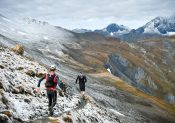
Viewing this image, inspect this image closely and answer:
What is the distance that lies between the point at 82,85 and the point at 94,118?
11.9m

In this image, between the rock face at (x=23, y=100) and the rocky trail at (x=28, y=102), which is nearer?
the rock face at (x=23, y=100)

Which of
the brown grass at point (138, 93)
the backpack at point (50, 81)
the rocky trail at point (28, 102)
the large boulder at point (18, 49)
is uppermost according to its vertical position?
the large boulder at point (18, 49)

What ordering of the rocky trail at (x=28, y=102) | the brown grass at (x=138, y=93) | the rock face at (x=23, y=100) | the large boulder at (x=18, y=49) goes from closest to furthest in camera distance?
the rock face at (x=23, y=100) < the rocky trail at (x=28, y=102) < the large boulder at (x=18, y=49) < the brown grass at (x=138, y=93)

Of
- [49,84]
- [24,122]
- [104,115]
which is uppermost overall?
[49,84]

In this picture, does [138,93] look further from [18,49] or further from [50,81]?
[50,81]

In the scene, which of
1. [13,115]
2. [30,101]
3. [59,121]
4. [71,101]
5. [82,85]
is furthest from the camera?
[82,85]

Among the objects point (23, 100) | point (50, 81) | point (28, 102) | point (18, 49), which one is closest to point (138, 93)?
point (18, 49)

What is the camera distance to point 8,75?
30969 mm

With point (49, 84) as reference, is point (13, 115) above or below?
below

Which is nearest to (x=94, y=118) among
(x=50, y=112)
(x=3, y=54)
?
(x=50, y=112)

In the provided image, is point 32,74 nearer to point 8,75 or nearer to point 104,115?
point 8,75

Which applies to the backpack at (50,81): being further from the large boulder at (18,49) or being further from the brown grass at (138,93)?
the brown grass at (138,93)

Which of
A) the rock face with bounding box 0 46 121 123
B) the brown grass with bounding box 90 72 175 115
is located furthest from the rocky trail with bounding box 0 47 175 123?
the brown grass with bounding box 90 72 175 115

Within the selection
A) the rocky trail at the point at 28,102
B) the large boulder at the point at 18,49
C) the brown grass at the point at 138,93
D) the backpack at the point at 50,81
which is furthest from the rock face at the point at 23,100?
the brown grass at the point at 138,93
